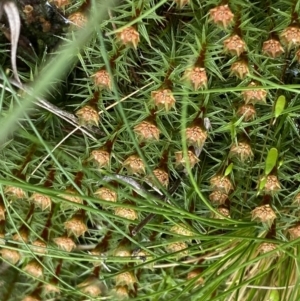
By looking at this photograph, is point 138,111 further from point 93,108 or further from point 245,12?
point 245,12

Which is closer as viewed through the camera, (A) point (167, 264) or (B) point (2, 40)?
(B) point (2, 40)

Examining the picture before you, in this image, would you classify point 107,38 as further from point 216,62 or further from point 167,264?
point 167,264

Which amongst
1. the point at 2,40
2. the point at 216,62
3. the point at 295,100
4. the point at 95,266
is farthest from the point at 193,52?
the point at 95,266

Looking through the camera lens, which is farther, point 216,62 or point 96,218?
point 96,218

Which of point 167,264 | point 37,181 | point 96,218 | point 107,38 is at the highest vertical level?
point 107,38

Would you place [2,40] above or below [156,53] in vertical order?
above

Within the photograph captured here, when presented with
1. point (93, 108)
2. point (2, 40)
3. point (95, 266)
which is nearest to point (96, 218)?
point (95, 266)

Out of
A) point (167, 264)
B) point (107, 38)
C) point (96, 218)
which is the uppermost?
point (107, 38)

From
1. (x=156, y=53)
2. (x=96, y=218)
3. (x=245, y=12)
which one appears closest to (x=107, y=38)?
(x=156, y=53)

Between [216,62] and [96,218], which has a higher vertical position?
[216,62]
